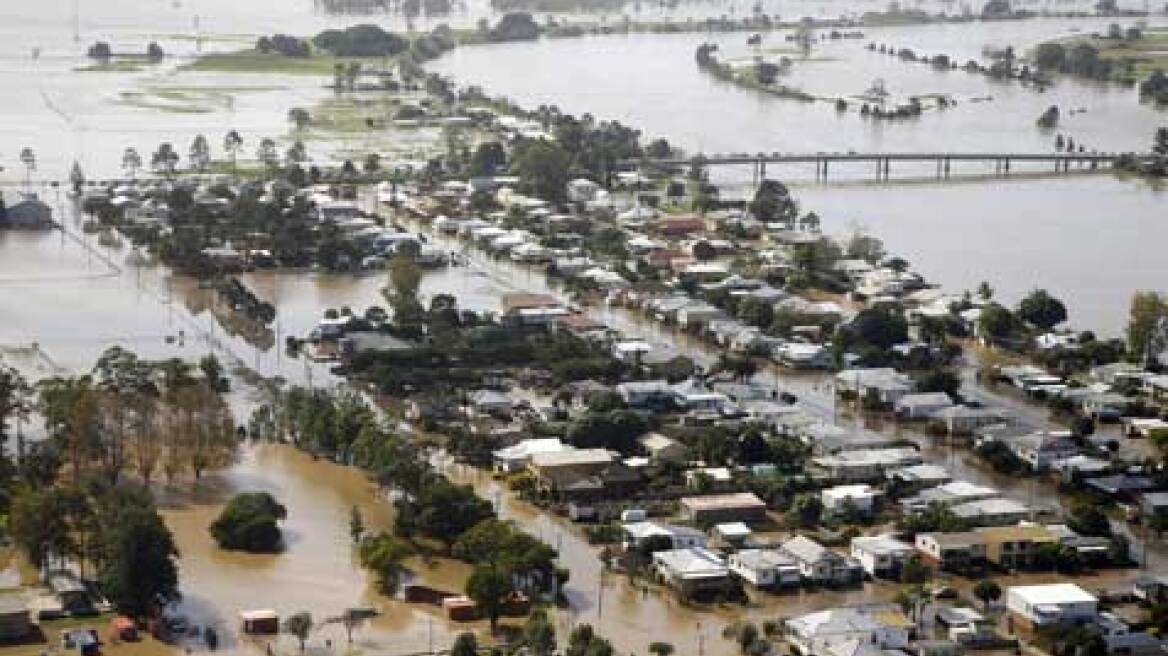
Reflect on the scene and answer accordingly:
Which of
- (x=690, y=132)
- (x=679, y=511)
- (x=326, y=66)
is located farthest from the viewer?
(x=326, y=66)

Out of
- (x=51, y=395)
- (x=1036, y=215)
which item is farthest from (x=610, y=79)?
(x=51, y=395)

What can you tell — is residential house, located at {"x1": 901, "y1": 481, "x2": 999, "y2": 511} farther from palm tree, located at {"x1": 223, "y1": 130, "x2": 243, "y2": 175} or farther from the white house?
palm tree, located at {"x1": 223, "y1": 130, "x2": 243, "y2": 175}

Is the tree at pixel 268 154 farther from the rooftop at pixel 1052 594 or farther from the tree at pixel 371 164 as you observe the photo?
the rooftop at pixel 1052 594

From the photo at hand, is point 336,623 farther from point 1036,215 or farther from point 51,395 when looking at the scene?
point 1036,215

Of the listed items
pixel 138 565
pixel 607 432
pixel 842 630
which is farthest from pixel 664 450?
pixel 138 565

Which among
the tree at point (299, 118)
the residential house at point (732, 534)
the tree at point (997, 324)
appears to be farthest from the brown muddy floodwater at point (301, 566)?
the tree at point (299, 118)

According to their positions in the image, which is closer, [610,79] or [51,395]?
[51,395]
